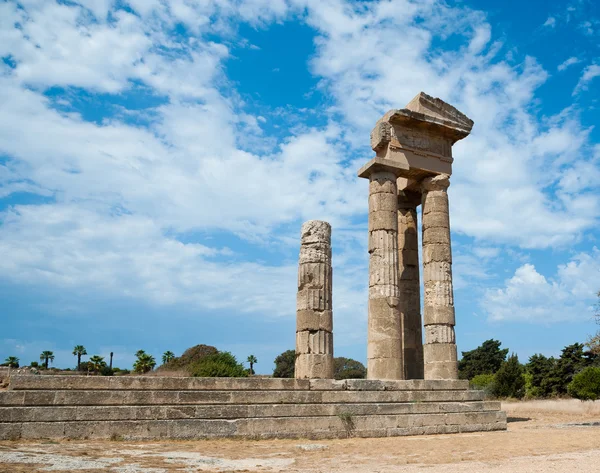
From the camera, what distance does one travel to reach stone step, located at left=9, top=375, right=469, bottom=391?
10.3m

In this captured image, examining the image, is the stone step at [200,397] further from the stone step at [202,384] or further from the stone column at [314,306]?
the stone column at [314,306]

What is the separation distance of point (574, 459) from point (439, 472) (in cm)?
287

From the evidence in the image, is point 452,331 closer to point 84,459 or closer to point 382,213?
point 382,213

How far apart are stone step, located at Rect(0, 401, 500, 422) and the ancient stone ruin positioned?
2 cm

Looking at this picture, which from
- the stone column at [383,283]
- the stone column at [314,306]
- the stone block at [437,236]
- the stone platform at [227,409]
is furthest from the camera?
the stone block at [437,236]

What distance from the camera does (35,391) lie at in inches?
393

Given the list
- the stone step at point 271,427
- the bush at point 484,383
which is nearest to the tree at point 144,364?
the bush at point 484,383

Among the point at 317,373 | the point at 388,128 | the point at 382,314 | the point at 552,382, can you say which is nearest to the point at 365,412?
the point at 317,373

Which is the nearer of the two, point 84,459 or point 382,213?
point 84,459

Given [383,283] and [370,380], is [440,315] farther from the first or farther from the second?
[370,380]

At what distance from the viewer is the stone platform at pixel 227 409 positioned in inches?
390

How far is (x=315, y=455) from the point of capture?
9.65m

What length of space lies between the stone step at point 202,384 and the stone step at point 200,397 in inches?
8.8

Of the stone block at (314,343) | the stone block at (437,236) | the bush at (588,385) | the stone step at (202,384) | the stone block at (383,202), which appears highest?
the stone block at (383,202)
